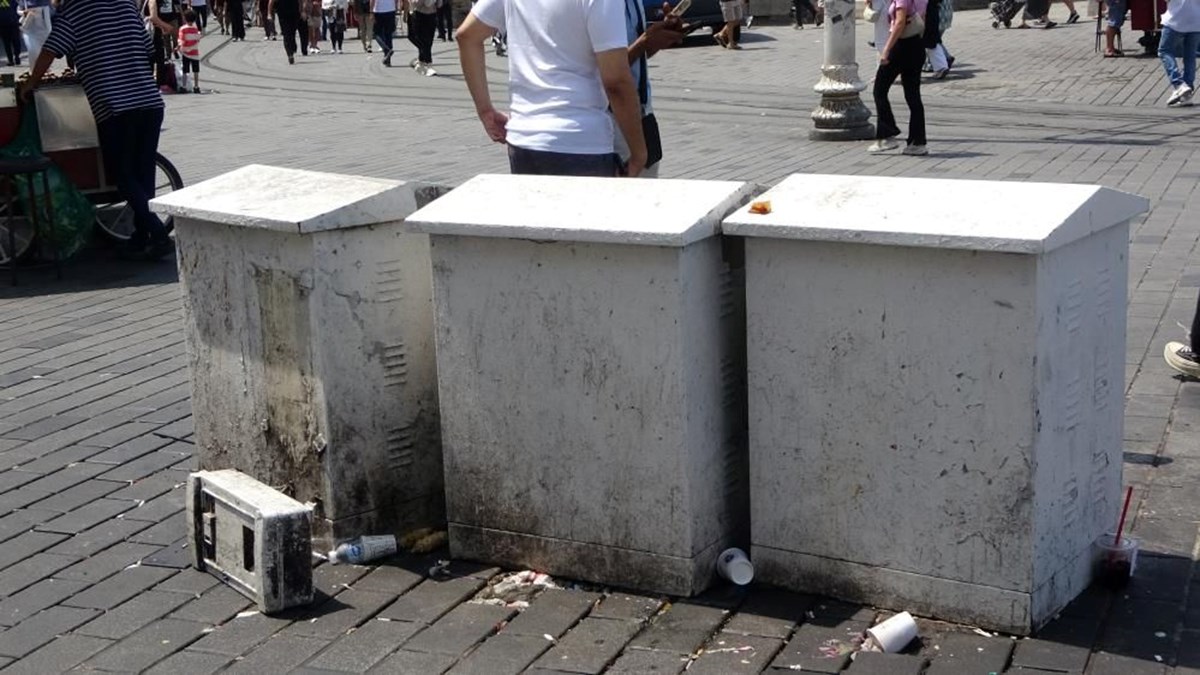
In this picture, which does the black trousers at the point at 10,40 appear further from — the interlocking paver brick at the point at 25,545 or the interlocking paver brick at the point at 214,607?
the interlocking paver brick at the point at 214,607

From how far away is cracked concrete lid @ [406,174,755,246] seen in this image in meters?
4.15

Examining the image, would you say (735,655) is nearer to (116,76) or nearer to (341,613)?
(341,613)

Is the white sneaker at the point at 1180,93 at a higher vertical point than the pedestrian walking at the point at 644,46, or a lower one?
lower

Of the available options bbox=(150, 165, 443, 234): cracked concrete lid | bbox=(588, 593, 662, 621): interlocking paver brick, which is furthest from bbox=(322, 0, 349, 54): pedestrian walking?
bbox=(588, 593, 662, 621): interlocking paver brick

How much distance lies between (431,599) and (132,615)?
0.82 meters

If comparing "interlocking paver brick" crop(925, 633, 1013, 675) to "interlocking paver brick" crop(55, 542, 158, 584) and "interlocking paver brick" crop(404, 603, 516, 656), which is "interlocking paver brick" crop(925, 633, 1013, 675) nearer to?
"interlocking paver brick" crop(404, 603, 516, 656)

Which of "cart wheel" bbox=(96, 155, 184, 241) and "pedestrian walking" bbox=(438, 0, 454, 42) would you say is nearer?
"cart wheel" bbox=(96, 155, 184, 241)

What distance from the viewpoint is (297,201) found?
480cm

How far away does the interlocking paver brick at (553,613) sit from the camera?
423 cm

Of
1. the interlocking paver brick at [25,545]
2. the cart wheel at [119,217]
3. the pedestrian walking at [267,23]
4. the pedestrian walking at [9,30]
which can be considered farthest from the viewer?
the pedestrian walking at [267,23]

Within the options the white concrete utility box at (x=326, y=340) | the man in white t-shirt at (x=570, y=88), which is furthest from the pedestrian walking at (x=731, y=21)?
the white concrete utility box at (x=326, y=340)

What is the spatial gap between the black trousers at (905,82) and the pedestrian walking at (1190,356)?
21.1 ft

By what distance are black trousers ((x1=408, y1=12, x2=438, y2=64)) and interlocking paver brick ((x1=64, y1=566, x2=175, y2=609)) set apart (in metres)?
19.9

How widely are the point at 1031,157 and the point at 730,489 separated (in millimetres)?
9119
